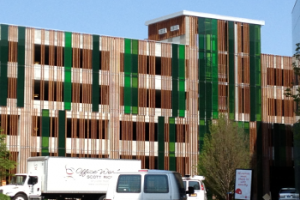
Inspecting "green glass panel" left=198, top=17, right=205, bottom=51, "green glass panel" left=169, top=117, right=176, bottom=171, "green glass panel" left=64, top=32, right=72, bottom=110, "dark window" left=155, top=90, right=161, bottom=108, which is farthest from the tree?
"green glass panel" left=64, top=32, right=72, bottom=110

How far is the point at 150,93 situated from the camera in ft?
217

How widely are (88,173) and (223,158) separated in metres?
20.6

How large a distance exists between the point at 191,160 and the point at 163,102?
682 cm

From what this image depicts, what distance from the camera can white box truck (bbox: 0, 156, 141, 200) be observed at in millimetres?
39781

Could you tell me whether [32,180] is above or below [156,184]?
below

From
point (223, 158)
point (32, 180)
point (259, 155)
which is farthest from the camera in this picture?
point (259, 155)

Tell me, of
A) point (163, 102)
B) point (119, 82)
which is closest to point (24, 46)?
point (119, 82)

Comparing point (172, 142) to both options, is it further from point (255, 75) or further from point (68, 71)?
point (68, 71)

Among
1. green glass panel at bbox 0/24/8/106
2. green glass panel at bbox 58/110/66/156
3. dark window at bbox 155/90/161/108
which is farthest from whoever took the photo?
dark window at bbox 155/90/161/108

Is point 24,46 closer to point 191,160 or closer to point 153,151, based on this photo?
point 153,151

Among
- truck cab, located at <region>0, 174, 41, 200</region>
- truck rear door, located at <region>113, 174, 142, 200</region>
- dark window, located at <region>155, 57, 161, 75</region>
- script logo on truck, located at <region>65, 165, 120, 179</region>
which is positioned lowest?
truck cab, located at <region>0, 174, 41, 200</region>

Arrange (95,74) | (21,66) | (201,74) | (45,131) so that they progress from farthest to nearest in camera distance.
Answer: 1. (201,74)
2. (95,74)
3. (45,131)
4. (21,66)

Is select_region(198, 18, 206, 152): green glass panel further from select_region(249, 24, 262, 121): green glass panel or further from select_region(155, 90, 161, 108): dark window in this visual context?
select_region(249, 24, 262, 121): green glass panel

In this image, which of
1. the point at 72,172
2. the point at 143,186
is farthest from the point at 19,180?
the point at 143,186
